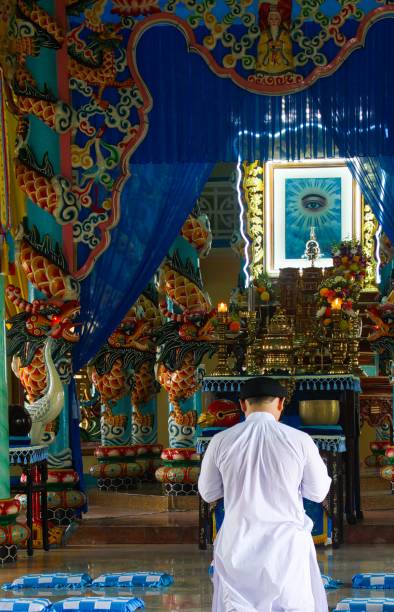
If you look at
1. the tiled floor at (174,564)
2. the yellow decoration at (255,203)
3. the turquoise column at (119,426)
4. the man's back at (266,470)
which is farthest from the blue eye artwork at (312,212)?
the man's back at (266,470)

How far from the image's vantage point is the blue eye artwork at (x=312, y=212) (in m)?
13.1

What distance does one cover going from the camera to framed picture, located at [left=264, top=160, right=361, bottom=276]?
42.9 ft

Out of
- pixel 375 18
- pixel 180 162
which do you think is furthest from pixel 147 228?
pixel 375 18

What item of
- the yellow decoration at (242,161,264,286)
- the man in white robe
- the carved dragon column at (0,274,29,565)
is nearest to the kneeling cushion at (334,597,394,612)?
the man in white robe

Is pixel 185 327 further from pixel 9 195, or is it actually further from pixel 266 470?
pixel 266 470

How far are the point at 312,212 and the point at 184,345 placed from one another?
12.0 feet

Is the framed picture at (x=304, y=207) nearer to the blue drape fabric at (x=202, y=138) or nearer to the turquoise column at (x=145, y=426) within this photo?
the turquoise column at (x=145, y=426)

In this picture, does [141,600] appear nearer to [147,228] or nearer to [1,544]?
[1,544]

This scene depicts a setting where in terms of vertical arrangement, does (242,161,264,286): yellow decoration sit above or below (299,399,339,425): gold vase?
above

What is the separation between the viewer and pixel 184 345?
9828 mm

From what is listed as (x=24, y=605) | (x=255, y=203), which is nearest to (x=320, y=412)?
(x=24, y=605)

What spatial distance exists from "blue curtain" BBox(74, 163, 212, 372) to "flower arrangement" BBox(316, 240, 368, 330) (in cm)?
109

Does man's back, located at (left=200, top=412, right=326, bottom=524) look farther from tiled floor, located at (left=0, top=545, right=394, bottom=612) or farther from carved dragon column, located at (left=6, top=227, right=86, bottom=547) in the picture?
carved dragon column, located at (left=6, top=227, right=86, bottom=547)

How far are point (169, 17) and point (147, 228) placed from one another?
1.42 m
